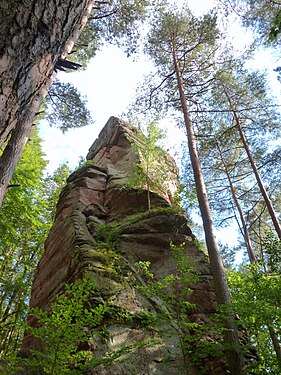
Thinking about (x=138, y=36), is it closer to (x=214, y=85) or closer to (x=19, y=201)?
(x=214, y=85)

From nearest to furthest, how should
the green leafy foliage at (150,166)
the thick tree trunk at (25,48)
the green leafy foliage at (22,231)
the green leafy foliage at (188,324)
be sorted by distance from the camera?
the thick tree trunk at (25,48), the green leafy foliage at (188,324), the green leafy foliage at (22,231), the green leafy foliage at (150,166)

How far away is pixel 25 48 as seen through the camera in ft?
6.25

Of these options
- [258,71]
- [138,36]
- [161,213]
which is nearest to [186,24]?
[138,36]

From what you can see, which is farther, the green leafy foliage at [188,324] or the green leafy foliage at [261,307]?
the green leafy foliage at [188,324]

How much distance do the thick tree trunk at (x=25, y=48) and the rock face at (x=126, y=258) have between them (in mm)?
4432

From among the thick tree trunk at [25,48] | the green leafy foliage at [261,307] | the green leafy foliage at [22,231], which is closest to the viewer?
the thick tree trunk at [25,48]

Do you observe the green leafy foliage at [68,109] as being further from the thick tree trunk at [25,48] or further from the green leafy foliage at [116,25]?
the thick tree trunk at [25,48]

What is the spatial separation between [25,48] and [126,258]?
6.44 m

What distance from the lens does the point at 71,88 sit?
1080 cm

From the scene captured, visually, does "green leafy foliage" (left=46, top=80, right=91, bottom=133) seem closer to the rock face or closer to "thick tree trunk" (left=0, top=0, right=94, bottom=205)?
the rock face

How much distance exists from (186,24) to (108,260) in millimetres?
9591

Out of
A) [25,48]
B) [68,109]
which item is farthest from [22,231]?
[25,48]

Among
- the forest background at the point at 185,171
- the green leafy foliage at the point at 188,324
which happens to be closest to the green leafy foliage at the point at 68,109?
the forest background at the point at 185,171

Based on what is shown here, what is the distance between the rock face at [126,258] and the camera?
5688mm
